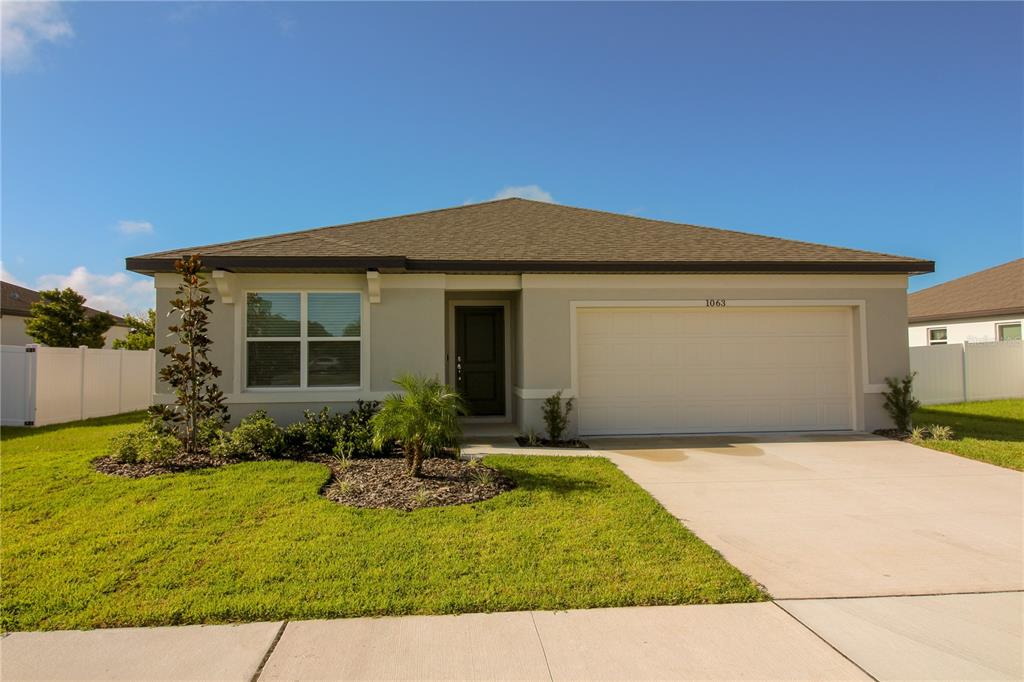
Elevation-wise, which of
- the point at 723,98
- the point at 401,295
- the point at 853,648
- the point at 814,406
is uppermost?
the point at 723,98

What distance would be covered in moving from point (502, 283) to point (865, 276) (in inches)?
267

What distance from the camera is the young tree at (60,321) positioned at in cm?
2111

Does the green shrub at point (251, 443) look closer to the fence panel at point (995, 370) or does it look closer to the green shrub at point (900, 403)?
the green shrub at point (900, 403)

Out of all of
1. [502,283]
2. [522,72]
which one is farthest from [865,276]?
[522,72]

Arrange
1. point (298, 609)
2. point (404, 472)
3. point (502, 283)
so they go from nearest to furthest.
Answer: point (298, 609) < point (404, 472) < point (502, 283)

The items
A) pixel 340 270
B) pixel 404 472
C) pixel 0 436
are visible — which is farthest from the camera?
pixel 0 436

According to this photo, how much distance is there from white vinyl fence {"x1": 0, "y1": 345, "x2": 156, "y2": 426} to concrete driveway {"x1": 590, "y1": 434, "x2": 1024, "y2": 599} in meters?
10.3

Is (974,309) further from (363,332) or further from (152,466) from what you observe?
(152,466)

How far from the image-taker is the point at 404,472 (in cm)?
643

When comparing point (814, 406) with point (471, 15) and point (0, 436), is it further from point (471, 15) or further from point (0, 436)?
point (0, 436)

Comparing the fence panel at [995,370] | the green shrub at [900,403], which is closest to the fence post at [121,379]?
the green shrub at [900,403]

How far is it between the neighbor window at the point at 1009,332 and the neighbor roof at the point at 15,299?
124ft

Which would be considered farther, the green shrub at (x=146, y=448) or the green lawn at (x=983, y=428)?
the green lawn at (x=983, y=428)

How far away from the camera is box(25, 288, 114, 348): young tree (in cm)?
2111
